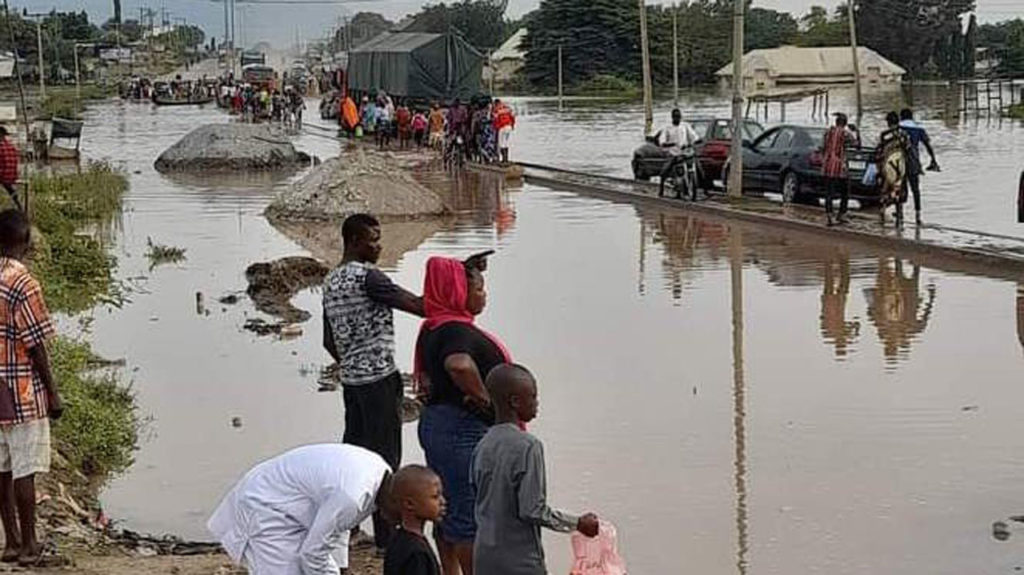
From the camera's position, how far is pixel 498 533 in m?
5.69

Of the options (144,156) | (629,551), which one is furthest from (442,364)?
(144,156)

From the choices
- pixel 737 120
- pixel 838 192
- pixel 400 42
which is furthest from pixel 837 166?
pixel 400 42

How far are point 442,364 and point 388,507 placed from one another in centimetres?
162

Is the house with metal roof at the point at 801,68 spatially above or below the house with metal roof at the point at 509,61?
below

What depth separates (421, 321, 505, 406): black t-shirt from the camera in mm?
6426

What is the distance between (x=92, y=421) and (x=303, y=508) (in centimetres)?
604

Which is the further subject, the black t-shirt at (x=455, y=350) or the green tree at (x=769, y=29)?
the green tree at (x=769, y=29)

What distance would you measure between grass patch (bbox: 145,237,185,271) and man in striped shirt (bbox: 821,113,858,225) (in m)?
8.58

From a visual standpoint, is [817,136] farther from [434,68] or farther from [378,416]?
[434,68]

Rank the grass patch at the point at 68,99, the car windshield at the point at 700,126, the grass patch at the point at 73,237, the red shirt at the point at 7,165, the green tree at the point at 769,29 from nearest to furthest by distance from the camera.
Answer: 1. the grass patch at the point at 73,237
2. the red shirt at the point at 7,165
3. the car windshield at the point at 700,126
4. the grass patch at the point at 68,99
5. the green tree at the point at 769,29

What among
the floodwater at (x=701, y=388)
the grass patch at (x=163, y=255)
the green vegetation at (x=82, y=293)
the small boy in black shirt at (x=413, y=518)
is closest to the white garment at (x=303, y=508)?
the small boy in black shirt at (x=413, y=518)

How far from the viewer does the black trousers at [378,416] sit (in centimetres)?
750

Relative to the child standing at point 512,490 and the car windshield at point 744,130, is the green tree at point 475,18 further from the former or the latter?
the child standing at point 512,490

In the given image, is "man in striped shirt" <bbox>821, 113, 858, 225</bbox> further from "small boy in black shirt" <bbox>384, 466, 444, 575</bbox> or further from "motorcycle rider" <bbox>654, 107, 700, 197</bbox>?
"small boy in black shirt" <bbox>384, 466, 444, 575</bbox>
